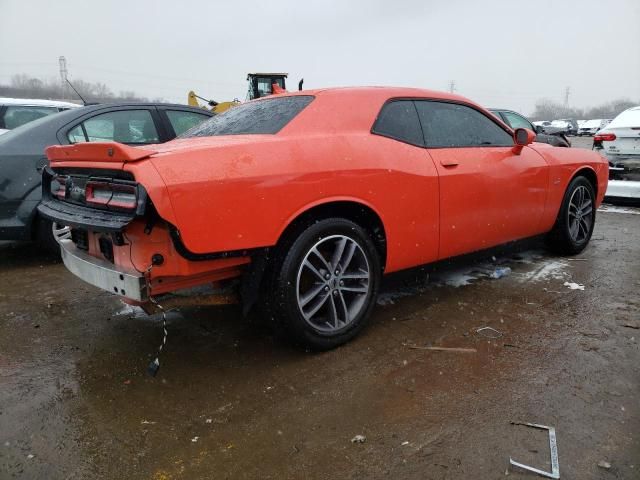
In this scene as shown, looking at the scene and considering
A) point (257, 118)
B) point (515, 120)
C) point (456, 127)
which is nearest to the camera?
point (257, 118)

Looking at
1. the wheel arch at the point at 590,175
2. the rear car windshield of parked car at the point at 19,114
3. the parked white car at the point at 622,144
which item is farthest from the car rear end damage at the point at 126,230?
the parked white car at the point at 622,144

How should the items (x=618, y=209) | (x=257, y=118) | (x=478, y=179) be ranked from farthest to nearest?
1. (x=618, y=209)
2. (x=478, y=179)
3. (x=257, y=118)

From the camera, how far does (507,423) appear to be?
212 cm

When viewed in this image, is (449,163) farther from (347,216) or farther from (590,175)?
(590,175)

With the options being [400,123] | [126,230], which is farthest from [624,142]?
[126,230]

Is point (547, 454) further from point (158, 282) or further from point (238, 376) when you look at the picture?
point (158, 282)

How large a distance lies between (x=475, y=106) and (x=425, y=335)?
6.30ft

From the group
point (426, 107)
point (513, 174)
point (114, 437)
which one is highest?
point (426, 107)

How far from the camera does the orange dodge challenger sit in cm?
229

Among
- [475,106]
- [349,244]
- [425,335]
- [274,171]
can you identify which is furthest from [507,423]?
[475,106]

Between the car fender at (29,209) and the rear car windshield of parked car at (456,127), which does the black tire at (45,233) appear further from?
the rear car windshield of parked car at (456,127)

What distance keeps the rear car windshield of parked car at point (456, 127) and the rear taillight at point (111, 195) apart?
1952 millimetres

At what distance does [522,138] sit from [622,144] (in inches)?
185

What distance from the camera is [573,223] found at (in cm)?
469
